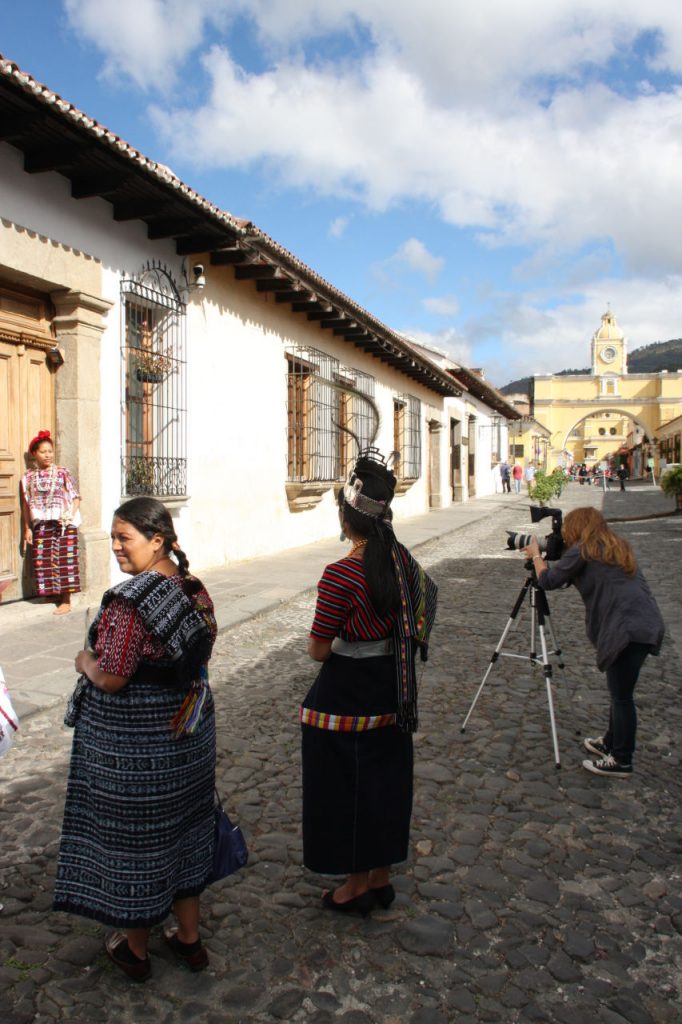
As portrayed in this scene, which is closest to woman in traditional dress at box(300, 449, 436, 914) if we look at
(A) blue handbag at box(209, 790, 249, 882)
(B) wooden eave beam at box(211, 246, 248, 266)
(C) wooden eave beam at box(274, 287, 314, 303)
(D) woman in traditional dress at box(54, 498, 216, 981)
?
(A) blue handbag at box(209, 790, 249, 882)

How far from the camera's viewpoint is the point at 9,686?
4.73 metres

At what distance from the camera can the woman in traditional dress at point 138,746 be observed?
2016 mm

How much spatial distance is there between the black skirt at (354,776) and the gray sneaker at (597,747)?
5.34ft

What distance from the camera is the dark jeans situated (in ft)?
11.5

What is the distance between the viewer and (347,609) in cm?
235

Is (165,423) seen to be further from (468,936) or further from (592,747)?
(468,936)

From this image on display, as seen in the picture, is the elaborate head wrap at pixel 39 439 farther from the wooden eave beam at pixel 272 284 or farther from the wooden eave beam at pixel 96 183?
the wooden eave beam at pixel 272 284

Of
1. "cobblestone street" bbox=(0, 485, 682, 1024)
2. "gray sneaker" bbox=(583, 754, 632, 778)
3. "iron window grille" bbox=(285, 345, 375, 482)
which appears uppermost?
"iron window grille" bbox=(285, 345, 375, 482)

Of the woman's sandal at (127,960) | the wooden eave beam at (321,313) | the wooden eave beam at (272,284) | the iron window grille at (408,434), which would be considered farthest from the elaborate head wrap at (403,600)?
the iron window grille at (408,434)

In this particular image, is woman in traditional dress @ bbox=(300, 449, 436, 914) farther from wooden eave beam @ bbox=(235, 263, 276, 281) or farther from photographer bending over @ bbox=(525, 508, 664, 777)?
wooden eave beam @ bbox=(235, 263, 276, 281)

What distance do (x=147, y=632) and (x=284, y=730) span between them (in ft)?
7.55

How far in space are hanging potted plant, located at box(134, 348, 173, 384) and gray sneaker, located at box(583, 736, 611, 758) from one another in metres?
5.56

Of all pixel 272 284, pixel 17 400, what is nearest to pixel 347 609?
pixel 17 400

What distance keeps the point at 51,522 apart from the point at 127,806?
4.77m
